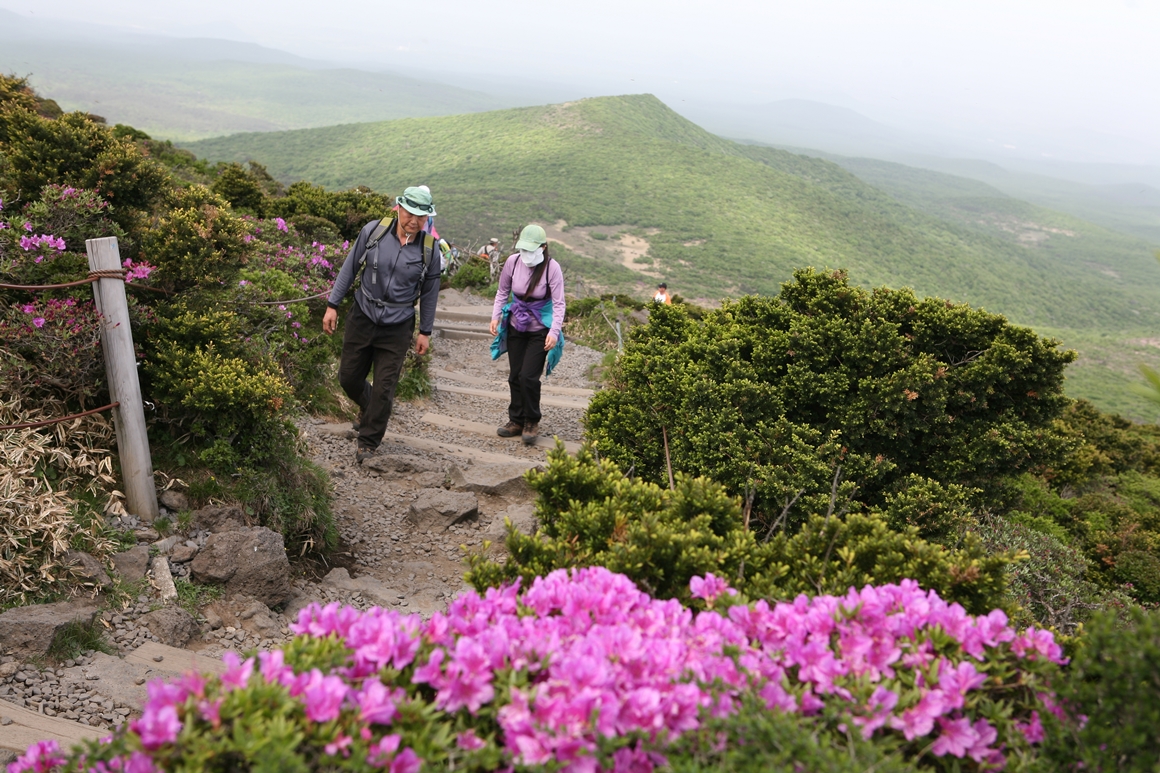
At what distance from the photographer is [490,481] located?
620 centimetres

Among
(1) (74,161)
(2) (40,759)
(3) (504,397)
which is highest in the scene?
(1) (74,161)

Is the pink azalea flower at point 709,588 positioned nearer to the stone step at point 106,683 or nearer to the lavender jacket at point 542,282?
the stone step at point 106,683

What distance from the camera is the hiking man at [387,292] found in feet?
18.5

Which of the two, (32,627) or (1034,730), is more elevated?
(1034,730)

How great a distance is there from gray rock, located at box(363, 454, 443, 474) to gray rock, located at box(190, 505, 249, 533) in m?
1.95

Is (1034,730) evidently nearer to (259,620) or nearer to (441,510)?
(259,620)

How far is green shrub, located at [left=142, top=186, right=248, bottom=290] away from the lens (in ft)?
15.2

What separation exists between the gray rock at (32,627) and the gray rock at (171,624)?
317 millimetres

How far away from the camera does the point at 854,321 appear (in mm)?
4602

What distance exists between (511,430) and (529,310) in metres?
1.66

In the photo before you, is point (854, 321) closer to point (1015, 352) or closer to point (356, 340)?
point (1015, 352)

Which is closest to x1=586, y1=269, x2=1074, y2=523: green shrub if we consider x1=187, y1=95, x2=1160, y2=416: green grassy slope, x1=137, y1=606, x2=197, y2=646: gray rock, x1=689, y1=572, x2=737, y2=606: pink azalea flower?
x1=689, y1=572, x2=737, y2=606: pink azalea flower

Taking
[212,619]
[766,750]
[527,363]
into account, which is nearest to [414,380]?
[527,363]

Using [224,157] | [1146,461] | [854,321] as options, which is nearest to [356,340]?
[854,321]
